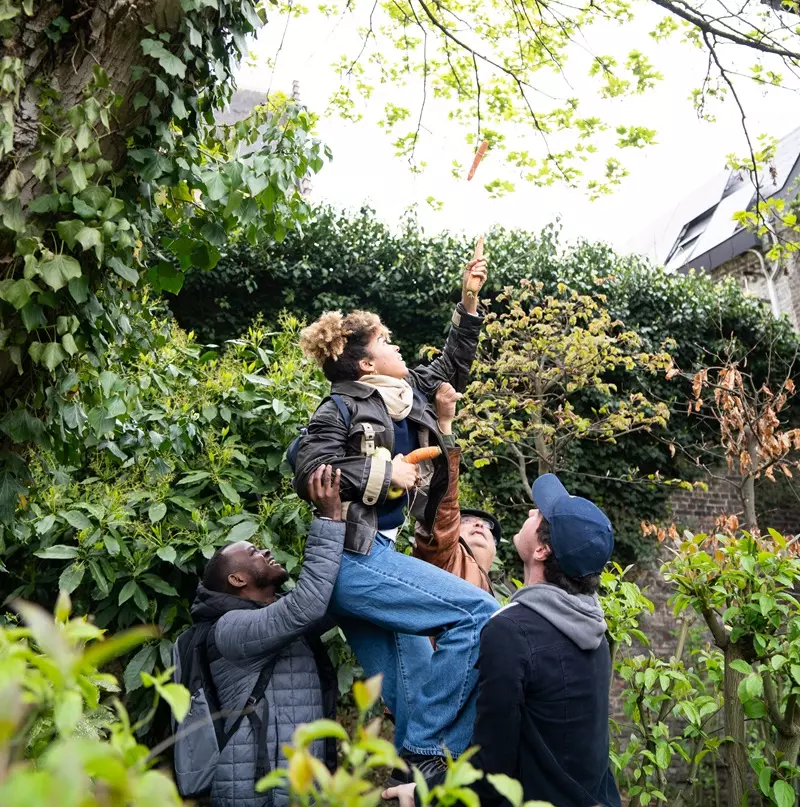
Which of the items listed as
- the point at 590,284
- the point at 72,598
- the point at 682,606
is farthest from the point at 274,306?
the point at 682,606

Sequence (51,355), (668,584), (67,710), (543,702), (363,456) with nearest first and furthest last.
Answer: (67,710) → (543,702) → (51,355) → (363,456) → (668,584)

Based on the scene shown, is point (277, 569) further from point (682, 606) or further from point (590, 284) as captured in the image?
point (590, 284)

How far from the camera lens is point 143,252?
345cm

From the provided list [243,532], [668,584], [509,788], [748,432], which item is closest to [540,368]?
[748,432]

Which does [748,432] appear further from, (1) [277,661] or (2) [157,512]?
(1) [277,661]

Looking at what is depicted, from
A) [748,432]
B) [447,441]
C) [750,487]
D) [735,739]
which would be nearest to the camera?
[447,441]

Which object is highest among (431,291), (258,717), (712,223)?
(712,223)

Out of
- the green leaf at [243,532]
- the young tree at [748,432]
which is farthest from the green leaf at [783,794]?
the young tree at [748,432]

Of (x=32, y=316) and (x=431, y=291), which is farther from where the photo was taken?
(x=431, y=291)

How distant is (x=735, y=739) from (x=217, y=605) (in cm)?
268

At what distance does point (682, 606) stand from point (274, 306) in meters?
6.73

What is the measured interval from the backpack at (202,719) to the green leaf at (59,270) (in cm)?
129

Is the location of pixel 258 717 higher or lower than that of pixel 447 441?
lower

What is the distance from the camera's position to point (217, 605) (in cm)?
292
